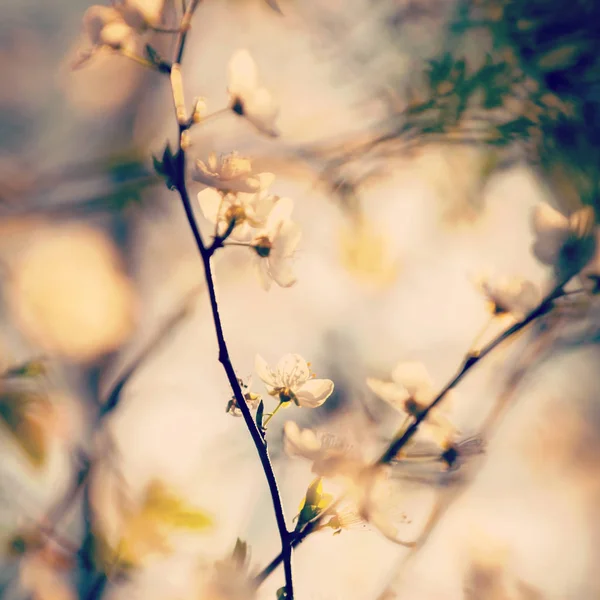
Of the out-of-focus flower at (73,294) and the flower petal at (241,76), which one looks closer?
the flower petal at (241,76)

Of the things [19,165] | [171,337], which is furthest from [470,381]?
[19,165]

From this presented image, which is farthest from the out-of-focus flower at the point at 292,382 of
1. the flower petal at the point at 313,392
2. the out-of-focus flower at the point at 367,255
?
the out-of-focus flower at the point at 367,255

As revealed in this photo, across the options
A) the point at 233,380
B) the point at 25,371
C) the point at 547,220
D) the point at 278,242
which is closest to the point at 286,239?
the point at 278,242

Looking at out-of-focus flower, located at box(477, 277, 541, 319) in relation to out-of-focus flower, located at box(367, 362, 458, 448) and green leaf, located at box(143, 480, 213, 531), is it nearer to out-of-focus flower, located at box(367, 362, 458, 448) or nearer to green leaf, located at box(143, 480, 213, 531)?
out-of-focus flower, located at box(367, 362, 458, 448)

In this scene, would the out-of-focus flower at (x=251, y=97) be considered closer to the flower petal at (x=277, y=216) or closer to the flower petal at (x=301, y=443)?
the flower petal at (x=277, y=216)

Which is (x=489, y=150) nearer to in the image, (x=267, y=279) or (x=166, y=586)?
(x=267, y=279)

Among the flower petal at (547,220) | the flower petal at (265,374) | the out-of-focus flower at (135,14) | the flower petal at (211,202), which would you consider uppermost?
the out-of-focus flower at (135,14)

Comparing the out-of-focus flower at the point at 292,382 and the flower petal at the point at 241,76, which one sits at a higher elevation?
the flower petal at the point at 241,76
